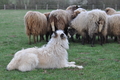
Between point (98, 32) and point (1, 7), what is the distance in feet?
149

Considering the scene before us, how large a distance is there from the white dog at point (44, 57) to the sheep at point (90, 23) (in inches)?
170

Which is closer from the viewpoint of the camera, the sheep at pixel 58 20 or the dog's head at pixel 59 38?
the dog's head at pixel 59 38

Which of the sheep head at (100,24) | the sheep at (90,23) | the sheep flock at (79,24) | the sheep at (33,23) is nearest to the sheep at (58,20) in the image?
the sheep flock at (79,24)

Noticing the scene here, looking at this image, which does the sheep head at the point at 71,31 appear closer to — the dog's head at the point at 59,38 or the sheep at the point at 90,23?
the sheep at the point at 90,23

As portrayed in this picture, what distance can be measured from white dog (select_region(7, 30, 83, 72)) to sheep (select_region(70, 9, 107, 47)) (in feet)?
14.2

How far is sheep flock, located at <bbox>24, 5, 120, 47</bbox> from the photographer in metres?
11.5

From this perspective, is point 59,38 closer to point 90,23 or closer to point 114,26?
point 90,23

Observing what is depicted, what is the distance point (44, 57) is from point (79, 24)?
227 inches

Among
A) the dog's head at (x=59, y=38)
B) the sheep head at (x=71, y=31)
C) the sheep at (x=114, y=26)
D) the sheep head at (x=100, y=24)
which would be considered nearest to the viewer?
the dog's head at (x=59, y=38)

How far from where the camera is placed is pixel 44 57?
7.04 metres

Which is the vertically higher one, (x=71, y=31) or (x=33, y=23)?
(x=33, y=23)

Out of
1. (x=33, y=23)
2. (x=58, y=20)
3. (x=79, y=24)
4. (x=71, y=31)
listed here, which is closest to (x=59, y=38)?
(x=33, y=23)

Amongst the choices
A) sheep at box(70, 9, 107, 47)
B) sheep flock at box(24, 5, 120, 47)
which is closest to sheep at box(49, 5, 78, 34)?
sheep flock at box(24, 5, 120, 47)

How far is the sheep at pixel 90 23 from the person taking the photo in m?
11.4
